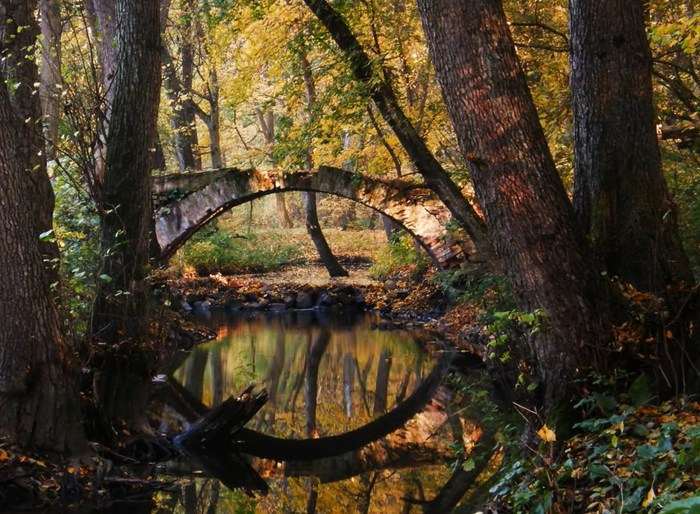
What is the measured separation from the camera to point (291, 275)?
786 inches

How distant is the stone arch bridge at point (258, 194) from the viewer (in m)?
13.8

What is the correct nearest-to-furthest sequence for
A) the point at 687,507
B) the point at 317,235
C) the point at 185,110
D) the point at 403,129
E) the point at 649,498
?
the point at 687,507 < the point at 649,498 < the point at 403,129 < the point at 317,235 < the point at 185,110

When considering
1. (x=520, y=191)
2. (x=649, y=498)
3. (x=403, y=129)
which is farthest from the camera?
(x=403, y=129)

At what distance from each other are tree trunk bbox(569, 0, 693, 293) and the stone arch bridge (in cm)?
855

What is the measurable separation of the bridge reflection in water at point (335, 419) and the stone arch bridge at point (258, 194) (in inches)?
74.6

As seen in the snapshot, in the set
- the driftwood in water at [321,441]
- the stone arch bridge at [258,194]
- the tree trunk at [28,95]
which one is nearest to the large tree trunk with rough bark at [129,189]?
the tree trunk at [28,95]

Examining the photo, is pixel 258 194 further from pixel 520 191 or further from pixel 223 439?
pixel 520 191

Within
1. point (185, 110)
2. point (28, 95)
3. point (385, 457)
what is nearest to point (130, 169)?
point (28, 95)

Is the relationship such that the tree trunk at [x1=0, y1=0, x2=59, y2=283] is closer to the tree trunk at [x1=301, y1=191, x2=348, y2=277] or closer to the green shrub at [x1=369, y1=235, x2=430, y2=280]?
the green shrub at [x1=369, y1=235, x2=430, y2=280]

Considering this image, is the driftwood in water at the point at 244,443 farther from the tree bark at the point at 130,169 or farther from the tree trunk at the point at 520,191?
the tree trunk at the point at 520,191

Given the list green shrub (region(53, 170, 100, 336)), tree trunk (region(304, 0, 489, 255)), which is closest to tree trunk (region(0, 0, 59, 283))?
green shrub (region(53, 170, 100, 336))

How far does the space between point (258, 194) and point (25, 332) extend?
9118mm

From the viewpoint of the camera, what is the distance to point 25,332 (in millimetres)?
5219

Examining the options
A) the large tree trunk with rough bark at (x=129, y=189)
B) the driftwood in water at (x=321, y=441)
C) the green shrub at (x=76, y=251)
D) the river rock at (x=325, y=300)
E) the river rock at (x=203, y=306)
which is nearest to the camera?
the green shrub at (x=76, y=251)
